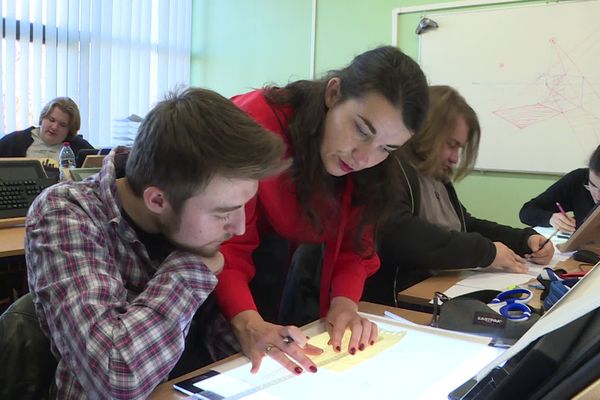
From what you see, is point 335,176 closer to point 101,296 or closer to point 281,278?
point 281,278

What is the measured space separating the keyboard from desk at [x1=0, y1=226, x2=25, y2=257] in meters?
0.08

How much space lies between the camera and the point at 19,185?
2.17 m

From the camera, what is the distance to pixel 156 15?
4.48m

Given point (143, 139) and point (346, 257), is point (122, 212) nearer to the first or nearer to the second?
point (143, 139)

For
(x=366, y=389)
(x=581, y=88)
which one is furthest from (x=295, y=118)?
(x=581, y=88)

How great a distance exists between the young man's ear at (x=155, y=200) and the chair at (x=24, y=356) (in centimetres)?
22

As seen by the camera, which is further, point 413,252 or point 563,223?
point 563,223

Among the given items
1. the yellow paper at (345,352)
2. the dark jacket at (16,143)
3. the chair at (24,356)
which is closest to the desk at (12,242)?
the chair at (24,356)

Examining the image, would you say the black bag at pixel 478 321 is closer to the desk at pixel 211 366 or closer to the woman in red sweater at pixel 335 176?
the desk at pixel 211 366

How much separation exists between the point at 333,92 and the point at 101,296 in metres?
0.66

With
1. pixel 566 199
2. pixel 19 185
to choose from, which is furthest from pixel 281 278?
pixel 566 199

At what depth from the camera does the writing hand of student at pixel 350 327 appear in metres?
0.95

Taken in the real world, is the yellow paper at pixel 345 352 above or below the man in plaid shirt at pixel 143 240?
below

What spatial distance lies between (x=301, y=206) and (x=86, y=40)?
3501mm
